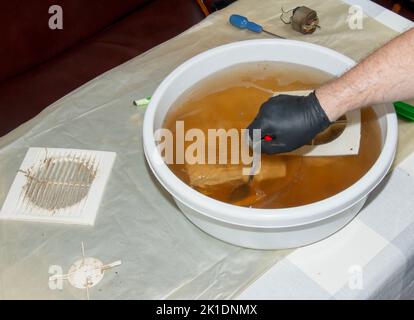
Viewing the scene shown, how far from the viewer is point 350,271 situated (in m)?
0.84

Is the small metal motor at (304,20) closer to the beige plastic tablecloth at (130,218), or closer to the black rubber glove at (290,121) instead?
the beige plastic tablecloth at (130,218)

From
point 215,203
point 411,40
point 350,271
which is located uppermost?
point 411,40

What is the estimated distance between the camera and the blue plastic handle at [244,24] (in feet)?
4.04

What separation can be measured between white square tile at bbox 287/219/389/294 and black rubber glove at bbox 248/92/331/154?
0.60 feet

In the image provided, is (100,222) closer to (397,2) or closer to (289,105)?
(289,105)

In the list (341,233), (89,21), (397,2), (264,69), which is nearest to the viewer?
(341,233)

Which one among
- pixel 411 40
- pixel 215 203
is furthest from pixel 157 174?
pixel 411 40

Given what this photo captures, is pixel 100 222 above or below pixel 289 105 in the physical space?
below

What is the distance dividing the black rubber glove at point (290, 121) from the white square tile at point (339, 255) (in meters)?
0.18

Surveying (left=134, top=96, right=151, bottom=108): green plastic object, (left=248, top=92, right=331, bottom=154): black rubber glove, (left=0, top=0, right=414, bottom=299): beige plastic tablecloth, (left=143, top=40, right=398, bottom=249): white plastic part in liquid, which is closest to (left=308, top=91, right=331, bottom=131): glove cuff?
(left=248, top=92, right=331, bottom=154): black rubber glove

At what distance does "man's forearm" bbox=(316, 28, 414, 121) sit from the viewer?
2.61 feet

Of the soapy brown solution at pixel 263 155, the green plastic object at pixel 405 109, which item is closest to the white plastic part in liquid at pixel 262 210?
the soapy brown solution at pixel 263 155

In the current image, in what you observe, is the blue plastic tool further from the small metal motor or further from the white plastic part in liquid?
the white plastic part in liquid
